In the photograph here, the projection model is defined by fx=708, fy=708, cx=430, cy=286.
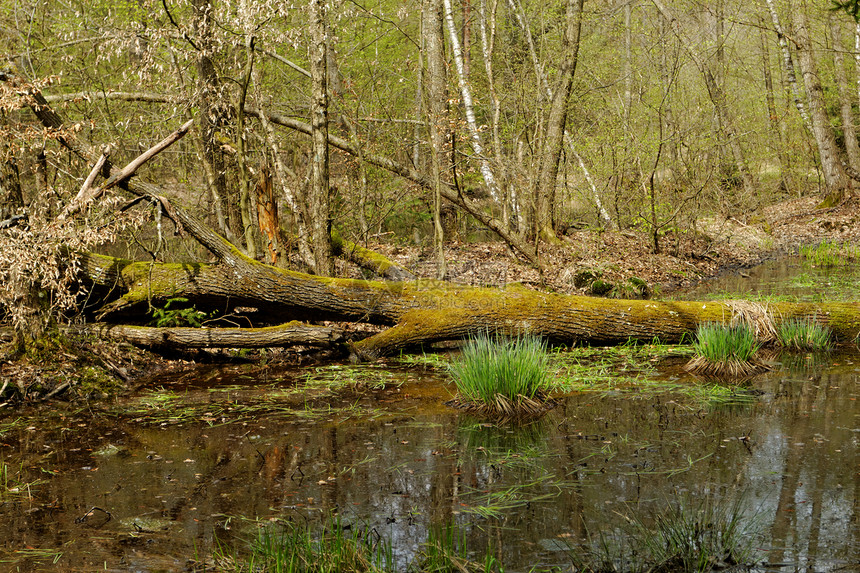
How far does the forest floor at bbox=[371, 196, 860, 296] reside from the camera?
39.3ft

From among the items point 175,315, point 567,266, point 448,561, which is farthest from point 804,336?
point 175,315

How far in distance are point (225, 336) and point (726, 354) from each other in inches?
209

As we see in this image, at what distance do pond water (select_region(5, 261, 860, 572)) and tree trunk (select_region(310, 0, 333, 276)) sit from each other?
3062 mm

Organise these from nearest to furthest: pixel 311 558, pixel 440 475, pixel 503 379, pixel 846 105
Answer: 1. pixel 311 558
2. pixel 440 475
3. pixel 503 379
4. pixel 846 105

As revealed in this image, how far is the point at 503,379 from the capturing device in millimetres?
5898

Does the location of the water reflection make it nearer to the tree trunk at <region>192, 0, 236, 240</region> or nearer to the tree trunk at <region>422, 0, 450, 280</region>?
the tree trunk at <region>192, 0, 236, 240</region>

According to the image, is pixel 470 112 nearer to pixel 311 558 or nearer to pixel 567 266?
pixel 567 266

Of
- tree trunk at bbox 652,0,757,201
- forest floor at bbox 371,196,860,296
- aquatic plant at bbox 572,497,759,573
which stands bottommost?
aquatic plant at bbox 572,497,759,573

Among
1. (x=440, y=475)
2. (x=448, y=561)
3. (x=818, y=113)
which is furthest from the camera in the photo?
(x=818, y=113)

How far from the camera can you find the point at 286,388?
715 cm

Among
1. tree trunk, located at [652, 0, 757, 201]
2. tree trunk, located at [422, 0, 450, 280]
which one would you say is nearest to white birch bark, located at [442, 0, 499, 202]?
tree trunk, located at [422, 0, 450, 280]

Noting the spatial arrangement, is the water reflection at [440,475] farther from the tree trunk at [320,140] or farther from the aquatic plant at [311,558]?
the tree trunk at [320,140]

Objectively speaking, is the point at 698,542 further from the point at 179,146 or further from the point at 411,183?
the point at 179,146

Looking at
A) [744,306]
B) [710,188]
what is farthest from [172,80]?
[710,188]
